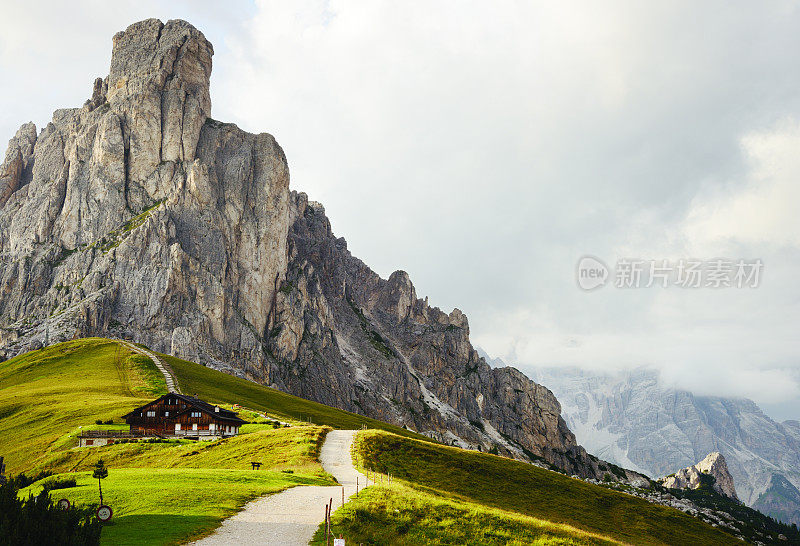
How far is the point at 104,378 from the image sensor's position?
11200cm

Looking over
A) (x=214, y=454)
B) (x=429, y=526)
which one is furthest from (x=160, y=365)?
(x=429, y=526)

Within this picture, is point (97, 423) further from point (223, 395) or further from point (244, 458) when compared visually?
point (223, 395)

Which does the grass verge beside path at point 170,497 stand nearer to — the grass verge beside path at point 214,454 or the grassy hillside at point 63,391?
the grass verge beside path at point 214,454

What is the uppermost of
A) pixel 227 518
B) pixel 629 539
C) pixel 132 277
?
pixel 132 277

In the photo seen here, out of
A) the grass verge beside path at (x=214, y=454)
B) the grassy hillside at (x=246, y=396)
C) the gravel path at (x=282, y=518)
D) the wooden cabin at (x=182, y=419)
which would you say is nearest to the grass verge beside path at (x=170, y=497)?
the gravel path at (x=282, y=518)

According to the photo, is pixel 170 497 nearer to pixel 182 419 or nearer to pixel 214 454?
pixel 214 454

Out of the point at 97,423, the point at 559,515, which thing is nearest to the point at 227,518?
the point at 559,515

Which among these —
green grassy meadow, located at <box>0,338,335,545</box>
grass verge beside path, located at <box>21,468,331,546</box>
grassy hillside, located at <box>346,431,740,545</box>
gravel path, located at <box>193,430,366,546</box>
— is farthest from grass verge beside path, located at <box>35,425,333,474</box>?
gravel path, located at <box>193,430,366,546</box>

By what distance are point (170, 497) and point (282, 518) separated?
7.49 metres

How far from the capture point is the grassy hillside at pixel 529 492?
160 feet

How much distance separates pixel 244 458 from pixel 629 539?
36.8 m

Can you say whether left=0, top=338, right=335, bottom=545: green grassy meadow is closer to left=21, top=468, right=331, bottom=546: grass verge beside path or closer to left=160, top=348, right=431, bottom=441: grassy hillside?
left=21, top=468, right=331, bottom=546: grass verge beside path

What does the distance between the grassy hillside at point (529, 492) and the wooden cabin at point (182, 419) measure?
Answer: 85.0 ft

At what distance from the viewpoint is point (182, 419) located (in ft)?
256
